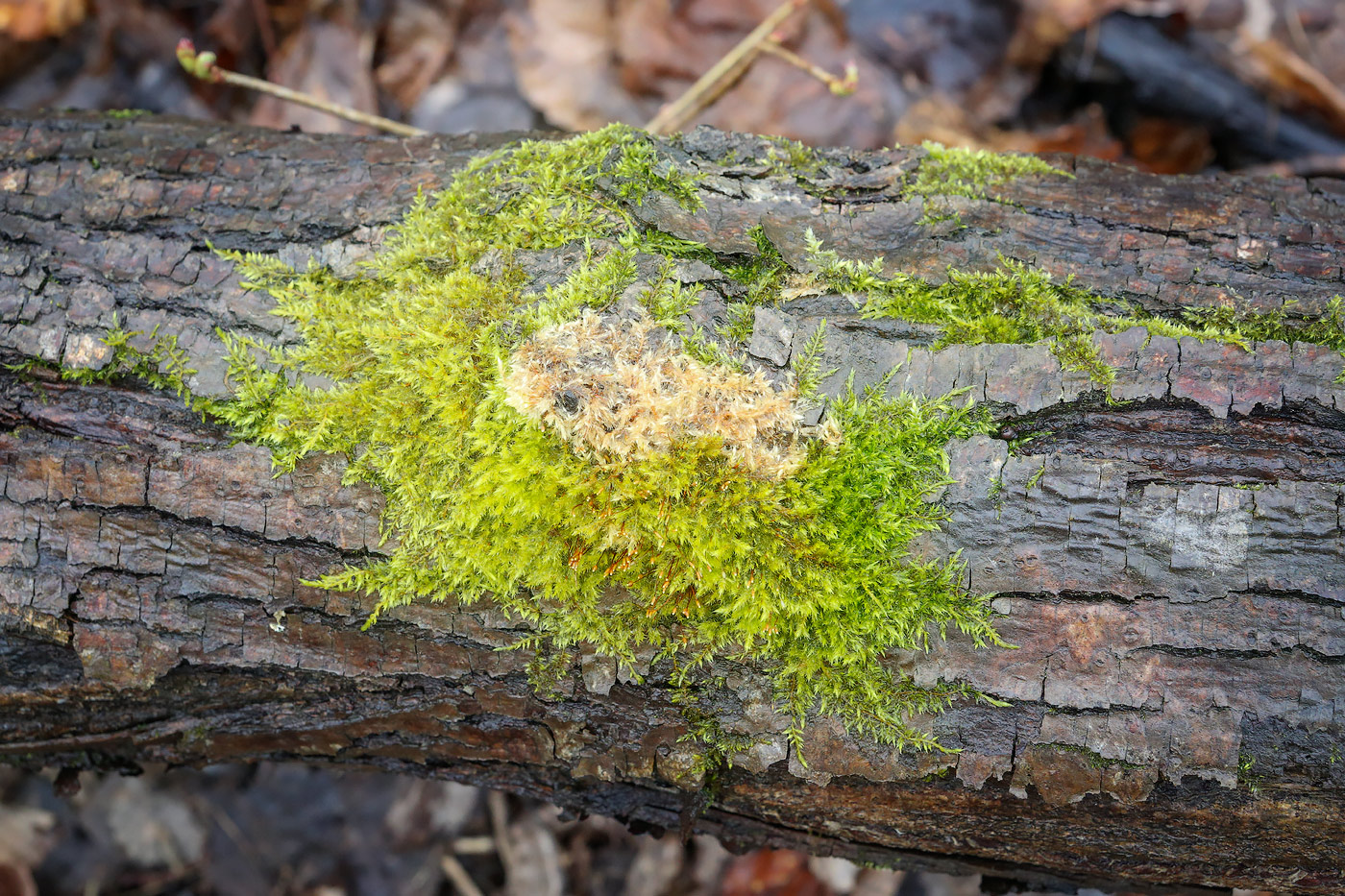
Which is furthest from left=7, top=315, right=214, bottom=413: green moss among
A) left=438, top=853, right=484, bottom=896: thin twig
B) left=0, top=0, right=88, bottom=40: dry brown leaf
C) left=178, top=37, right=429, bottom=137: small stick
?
left=0, top=0, right=88, bottom=40: dry brown leaf

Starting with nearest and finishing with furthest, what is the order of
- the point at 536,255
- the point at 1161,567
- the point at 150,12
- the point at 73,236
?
the point at 1161,567 < the point at 536,255 < the point at 73,236 < the point at 150,12

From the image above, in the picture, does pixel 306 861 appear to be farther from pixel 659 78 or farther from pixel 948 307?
pixel 659 78

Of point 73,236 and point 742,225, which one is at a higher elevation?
point 742,225

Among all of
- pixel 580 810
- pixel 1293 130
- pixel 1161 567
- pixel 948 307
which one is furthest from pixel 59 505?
pixel 1293 130

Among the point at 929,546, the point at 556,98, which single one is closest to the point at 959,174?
the point at 929,546

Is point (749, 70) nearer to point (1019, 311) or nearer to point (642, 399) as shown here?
point (1019, 311)

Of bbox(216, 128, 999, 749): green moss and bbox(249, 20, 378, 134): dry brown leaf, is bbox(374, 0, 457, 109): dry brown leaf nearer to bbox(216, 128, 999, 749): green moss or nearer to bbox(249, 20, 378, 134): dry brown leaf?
bbox(249, 20, 378, 134): dry brown leaf

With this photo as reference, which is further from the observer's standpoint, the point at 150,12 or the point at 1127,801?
the point at 150,12
